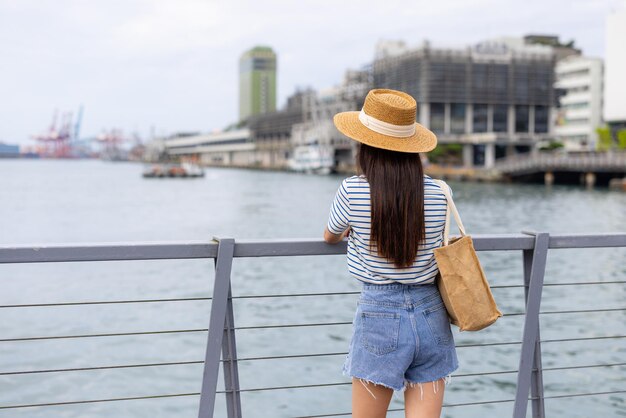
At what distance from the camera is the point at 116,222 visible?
144ft

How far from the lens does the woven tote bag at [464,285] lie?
2.95m

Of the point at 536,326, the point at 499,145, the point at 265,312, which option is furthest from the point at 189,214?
the point at 499,145

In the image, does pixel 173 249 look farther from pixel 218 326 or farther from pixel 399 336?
pixel 399 336

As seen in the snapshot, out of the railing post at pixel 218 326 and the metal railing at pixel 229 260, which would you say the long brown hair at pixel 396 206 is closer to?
the metal railing at pixel 229 260

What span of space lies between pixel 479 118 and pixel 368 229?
5268 inches

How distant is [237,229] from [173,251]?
35.8m

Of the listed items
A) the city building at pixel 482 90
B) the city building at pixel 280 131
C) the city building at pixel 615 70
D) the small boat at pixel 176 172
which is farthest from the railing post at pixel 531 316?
the city building at pixel 280 131

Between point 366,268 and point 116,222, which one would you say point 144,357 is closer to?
point 366,268

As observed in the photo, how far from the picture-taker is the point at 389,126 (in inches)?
119

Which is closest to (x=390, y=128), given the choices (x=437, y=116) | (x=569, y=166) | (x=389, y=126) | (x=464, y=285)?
Answer: (x=389, y=126)

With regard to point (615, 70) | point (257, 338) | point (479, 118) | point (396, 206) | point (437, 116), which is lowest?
point (479, 118)

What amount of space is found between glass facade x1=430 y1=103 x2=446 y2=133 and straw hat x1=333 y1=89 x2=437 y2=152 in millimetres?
128301

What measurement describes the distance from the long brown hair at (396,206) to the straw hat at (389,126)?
0.06 metres

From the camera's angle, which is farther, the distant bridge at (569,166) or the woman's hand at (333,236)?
the distant bridge at (569,166)
